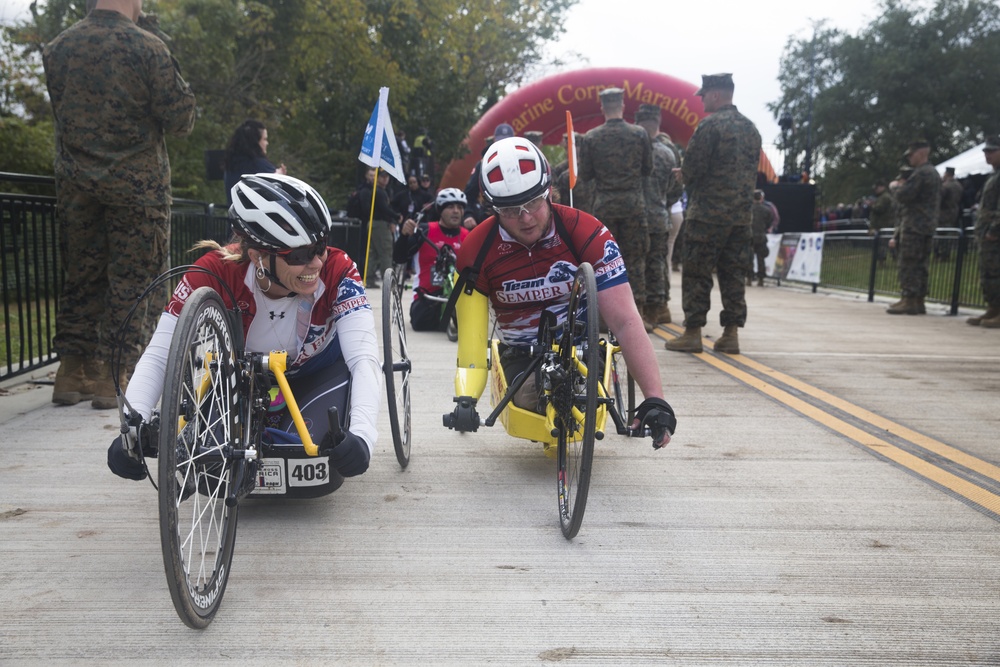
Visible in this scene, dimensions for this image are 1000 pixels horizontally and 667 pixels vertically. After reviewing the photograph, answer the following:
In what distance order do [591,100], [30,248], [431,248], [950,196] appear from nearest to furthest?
[30,248] < [431,248] < [950,196] < [591,100]

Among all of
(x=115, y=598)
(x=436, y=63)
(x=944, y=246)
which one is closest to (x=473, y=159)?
(x=436, y=63)

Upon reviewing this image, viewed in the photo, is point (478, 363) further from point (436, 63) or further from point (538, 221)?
point (436, 63)

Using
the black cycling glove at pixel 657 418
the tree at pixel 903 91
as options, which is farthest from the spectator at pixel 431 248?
the tree at pixel 903 91

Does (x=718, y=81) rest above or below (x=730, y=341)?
above

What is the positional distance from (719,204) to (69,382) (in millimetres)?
Answer: 5704

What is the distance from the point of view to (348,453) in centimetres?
306

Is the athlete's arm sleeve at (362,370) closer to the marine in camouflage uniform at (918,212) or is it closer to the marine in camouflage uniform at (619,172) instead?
the marine in camouflage uniform at (619,172)

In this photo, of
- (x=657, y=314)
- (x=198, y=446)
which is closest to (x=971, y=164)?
(x=657, y=314)

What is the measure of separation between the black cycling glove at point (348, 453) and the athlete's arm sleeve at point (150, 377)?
61 cm

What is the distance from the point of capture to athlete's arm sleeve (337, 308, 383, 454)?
3.30m

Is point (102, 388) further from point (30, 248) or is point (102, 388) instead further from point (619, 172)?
point (619, 172)

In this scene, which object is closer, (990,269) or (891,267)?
(990,269)

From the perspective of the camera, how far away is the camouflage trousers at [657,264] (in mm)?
10562

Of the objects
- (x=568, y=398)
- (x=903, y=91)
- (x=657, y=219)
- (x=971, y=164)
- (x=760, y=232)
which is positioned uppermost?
(x=903, y=91)
